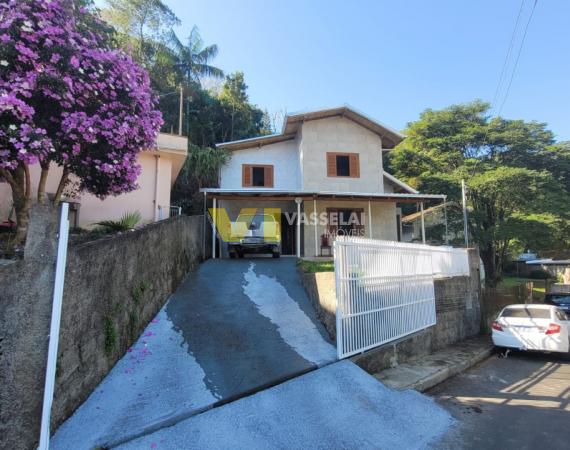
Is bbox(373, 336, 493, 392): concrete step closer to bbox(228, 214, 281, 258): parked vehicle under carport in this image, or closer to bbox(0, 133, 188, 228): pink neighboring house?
bbox(228, 214, 281, 258): parked vehicle under carport

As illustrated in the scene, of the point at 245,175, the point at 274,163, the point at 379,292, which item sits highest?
the point at 274,163

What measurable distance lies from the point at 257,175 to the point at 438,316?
1076cm

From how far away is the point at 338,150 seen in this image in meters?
16.9

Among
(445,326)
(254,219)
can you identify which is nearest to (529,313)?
(445,326)

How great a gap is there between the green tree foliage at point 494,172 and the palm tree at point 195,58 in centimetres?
1555

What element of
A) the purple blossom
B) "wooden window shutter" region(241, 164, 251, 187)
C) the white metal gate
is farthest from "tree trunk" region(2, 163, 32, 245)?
"wooden window shutter" region(241, 164, 251, 187)

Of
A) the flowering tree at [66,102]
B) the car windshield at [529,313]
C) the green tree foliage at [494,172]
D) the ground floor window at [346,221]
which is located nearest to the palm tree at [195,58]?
the green tree foliage at [494,172]

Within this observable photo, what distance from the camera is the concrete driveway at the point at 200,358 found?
3801mm

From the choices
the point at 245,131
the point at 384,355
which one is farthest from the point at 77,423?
the point at 245,131

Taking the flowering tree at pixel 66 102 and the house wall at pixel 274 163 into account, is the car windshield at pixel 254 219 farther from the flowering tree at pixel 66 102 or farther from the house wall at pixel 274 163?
the flowering tree at pixel 66 102

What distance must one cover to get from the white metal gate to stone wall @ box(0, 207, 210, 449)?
3.39 meters

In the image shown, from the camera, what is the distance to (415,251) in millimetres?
8695

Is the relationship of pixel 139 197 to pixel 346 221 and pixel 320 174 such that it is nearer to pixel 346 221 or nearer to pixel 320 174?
pixel 320 174

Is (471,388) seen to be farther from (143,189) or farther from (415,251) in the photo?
(143,189)
